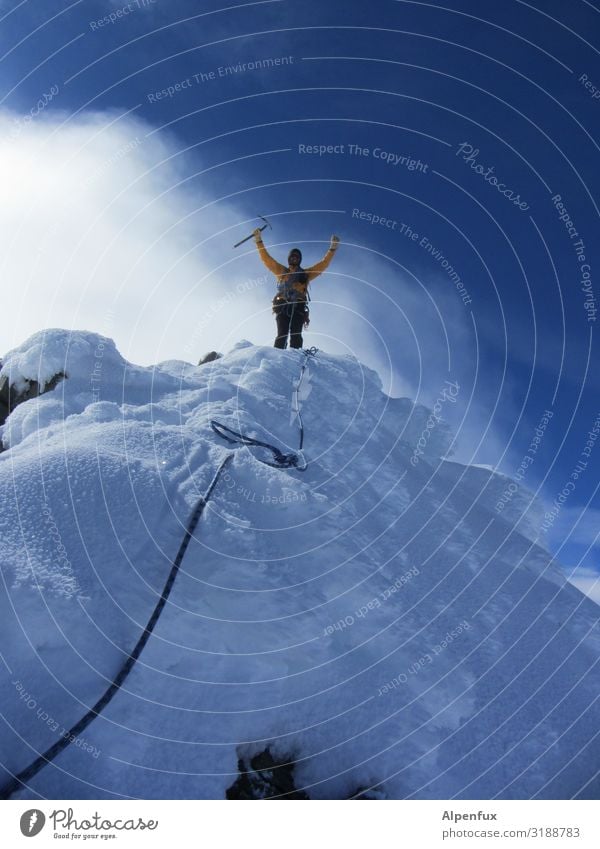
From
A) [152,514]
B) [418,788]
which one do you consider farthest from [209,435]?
[418,788]

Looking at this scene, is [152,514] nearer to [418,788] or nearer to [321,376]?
[418,788]

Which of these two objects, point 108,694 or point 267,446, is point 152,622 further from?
point 267,446

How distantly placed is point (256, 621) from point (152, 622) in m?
1.14

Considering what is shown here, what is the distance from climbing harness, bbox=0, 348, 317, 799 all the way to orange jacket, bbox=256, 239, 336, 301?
5.92m

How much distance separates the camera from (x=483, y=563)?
315 inches

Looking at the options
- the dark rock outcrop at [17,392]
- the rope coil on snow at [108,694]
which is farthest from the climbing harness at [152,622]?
the dark rock outcrop at [17,392]

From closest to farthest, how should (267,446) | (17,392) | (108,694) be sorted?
(108,694) → (267,446) → (17,392)

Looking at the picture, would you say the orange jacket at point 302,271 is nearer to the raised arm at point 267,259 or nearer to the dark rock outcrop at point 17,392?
the raised arm at point 267,259

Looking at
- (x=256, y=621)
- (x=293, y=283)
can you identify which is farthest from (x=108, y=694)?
(x=293, y=283)

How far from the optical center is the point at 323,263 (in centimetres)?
1300

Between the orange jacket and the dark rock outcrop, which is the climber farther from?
the dark rock outcrop

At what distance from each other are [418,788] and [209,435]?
5281mm

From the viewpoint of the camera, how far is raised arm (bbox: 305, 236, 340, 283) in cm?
1273

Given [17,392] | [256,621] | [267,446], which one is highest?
[17,392]
